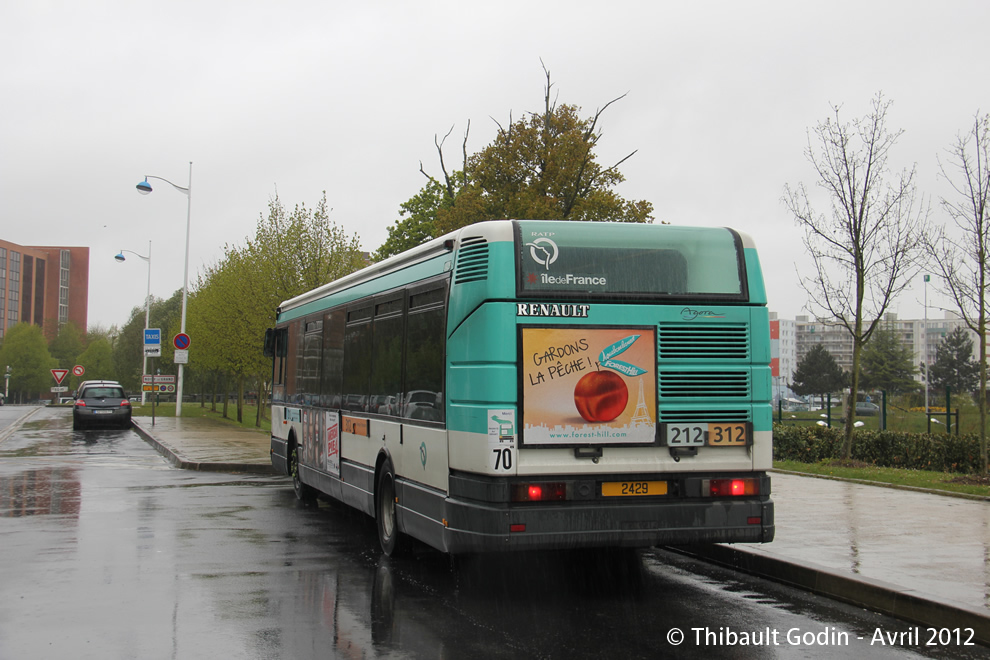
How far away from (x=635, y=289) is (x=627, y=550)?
132 inches

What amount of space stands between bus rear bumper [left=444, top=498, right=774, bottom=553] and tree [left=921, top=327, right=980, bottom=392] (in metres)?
95.5

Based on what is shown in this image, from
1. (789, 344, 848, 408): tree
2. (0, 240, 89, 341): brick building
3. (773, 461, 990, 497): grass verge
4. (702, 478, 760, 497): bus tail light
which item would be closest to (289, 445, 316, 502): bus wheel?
(702, 478, 760, 497): bus tail light

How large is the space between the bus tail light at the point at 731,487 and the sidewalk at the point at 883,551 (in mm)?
909

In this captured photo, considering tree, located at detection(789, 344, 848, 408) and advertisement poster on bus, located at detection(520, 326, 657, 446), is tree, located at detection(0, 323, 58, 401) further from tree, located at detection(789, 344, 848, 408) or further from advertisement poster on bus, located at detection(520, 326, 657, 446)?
advertisement poster on bus, located at detection(520, 326, 657, 446)

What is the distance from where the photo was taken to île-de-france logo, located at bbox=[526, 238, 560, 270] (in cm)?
755

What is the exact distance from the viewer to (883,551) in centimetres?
900

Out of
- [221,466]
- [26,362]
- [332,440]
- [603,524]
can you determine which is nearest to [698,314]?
[603,524]

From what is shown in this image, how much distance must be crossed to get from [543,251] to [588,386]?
1117 mm

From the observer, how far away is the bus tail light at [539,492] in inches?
286

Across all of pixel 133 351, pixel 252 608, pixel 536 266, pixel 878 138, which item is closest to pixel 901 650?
pixel 536 266

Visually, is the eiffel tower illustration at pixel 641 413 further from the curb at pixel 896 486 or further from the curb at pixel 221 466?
the curb at pixel 221 466

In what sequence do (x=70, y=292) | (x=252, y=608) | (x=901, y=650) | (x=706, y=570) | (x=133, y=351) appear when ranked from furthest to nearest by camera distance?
(x=70, y=292) < (x=133, y=351) < (x=706, y=570) < (x=252, y=608) < (x=901, y=650)

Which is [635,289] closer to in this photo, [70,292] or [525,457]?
[525,457]

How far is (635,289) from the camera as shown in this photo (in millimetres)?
7746
